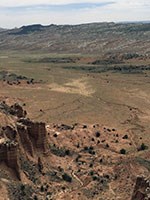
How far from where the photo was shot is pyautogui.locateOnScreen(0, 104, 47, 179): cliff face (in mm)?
39250

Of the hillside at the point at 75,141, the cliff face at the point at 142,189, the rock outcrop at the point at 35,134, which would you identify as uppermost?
the rock outcrop at the point at 35,134

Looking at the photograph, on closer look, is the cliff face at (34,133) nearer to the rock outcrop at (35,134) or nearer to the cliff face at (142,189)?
the rock outcrop at (35,134)

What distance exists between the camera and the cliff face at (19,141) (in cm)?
3925

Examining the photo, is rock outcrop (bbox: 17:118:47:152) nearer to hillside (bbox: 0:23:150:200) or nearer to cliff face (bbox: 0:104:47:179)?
cliff face (bbox: 0:104:47:179)

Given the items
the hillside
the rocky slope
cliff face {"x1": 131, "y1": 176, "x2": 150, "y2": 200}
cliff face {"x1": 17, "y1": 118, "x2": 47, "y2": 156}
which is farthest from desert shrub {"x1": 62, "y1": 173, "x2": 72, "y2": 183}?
cliff face {"x1": 131, "y1": 176, "x2": 150, "y2": 200}

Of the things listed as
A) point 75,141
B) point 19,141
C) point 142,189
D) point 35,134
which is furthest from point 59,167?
point 142,189

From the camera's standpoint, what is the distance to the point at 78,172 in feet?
154

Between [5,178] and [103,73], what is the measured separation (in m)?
110

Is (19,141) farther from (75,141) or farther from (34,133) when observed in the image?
(75,141)

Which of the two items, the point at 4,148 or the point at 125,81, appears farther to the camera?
the point at 125,81

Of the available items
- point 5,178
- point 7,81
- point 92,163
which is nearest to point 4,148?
point 5,178

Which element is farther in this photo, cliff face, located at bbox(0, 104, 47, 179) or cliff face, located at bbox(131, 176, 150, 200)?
cliff face, located at bbox(0, 104, 47, 179)

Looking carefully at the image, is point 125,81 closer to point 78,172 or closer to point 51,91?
point 51,91

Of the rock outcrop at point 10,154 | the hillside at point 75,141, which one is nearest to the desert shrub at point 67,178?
the hillside at point 75,141
